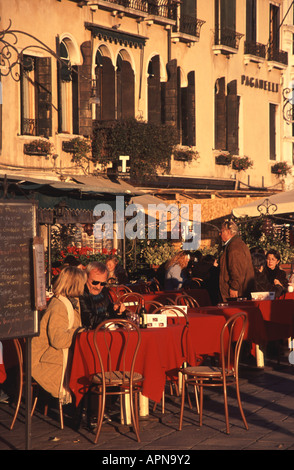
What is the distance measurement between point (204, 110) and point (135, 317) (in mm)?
18743

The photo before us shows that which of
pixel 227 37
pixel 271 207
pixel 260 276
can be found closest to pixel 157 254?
pixel 271 207

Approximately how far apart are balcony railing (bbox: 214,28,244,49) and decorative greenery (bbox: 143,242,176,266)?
9293 mm

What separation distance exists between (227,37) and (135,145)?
7.23 meters

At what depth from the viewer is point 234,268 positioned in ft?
40.8

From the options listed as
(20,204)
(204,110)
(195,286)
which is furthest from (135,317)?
(204,110)

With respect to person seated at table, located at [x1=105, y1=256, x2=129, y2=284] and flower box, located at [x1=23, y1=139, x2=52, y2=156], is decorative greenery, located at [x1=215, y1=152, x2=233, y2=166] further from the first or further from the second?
person seated at table, located at [x1=105, y1=256, x2=129, y2=284]

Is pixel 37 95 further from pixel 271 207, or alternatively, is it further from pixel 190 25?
pixel 190 25

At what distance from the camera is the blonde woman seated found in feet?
28.5

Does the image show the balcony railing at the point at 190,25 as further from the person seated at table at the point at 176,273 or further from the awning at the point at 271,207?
the person seated at table at the point at 176,273

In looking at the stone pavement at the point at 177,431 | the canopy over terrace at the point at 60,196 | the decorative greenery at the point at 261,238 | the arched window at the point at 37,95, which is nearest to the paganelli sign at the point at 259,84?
the decorative greenery at the point at 261,238

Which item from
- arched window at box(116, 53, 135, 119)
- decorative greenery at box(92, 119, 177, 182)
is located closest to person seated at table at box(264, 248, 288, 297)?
decorative greenery at box(92, 119, 177, 182)

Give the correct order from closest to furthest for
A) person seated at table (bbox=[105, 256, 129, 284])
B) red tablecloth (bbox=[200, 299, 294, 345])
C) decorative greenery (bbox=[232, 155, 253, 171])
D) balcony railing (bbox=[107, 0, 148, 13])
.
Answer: red tablecloth (bbox=[200, 299, 294, 345]) → person seated at table (bbox=[105, 256, 129, 284]) → balcony railing (bbox=[107, 0, 148, 13]) → decorative greenery (bbox=[232, 155, 253, 171])

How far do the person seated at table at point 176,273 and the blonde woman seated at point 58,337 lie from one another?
6688 millimetres
